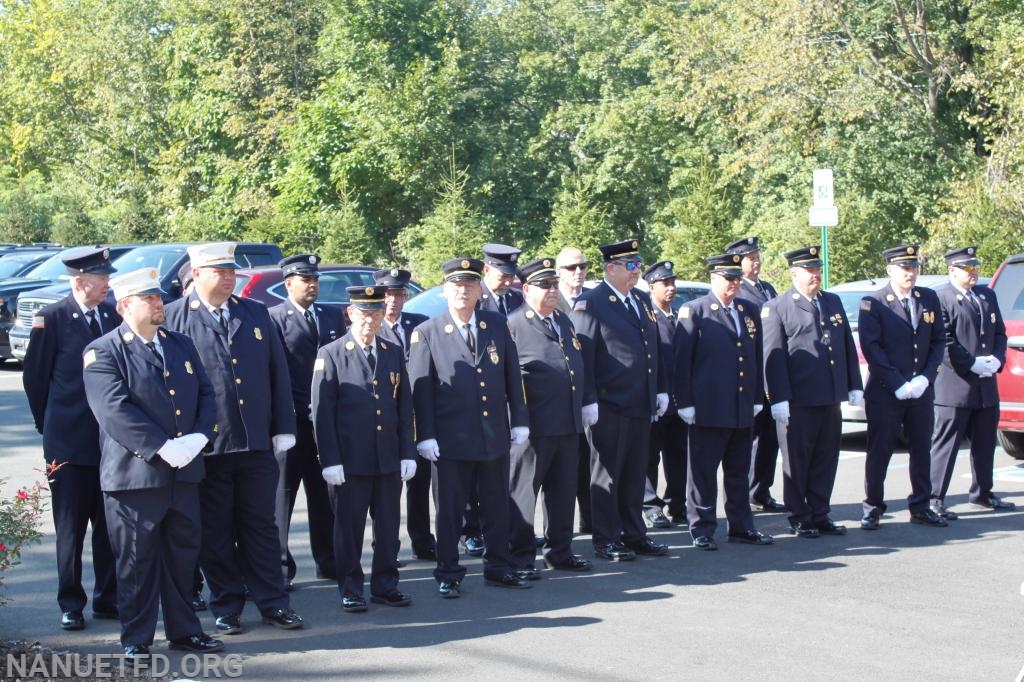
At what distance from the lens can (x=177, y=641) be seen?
6562 millimetres

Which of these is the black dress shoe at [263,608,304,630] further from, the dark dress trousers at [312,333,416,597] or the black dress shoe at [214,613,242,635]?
the dark dress trousers at [312,333,416,597]

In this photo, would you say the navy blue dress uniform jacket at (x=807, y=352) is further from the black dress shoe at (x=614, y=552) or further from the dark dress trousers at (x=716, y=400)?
the black dress shoe at (x=614, y=552)

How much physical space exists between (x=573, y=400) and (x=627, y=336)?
801 millimetres

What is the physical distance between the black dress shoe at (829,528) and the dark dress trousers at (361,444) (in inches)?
142

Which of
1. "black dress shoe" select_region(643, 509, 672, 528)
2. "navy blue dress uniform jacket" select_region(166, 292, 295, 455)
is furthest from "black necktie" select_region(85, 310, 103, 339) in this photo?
"black dress shoe" select_region(643, 509, 672, 528)

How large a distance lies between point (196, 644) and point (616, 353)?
3669 mm

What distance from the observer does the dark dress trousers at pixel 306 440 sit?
8.15 metres

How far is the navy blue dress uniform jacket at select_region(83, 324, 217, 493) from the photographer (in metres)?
6.26

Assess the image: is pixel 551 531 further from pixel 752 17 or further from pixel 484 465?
pixel 752 17

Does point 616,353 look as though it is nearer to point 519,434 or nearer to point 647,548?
point 519,434

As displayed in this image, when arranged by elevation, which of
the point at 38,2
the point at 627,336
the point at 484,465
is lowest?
the point at 484,465

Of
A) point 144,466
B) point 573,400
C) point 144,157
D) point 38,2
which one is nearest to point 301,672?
point 144,466

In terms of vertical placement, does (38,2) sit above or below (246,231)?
above

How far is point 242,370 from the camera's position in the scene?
710cm
